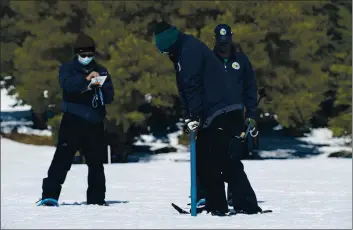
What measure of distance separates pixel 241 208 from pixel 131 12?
28.2 metres

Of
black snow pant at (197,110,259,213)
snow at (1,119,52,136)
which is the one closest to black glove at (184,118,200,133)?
black snow pant at (197,110,259,213)

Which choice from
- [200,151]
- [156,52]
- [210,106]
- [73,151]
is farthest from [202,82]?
[156,52]

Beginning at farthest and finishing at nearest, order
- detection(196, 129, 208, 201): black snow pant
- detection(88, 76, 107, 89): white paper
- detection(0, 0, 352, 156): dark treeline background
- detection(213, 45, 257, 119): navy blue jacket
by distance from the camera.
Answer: detection(0, 0, 352, 156): dark treeline background, detection(88, 76, 107, 89): white paper, detection(213, 45, 257, 119): navy blue jacket, detection(196, 129, 208, 201): black snow pant

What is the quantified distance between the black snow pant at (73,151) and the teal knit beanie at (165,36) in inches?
75.6

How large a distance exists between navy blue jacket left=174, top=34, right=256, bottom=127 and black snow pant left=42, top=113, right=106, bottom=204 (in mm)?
1955

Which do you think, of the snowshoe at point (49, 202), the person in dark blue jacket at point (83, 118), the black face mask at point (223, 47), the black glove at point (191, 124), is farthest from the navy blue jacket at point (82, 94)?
the black glove at point (191, 124)

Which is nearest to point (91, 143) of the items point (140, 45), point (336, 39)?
point (140, 45)

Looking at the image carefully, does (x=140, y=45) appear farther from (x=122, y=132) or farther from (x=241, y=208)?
(x=241, y=208)

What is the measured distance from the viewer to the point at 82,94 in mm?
11773

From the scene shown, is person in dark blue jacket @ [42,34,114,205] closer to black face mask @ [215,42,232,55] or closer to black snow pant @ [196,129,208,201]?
black face mask @ [215,42,232,55]

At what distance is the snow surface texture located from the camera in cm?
971

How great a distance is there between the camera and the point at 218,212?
1021 centimetres

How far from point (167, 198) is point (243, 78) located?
2.75 metres

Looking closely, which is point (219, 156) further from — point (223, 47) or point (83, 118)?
point (83, 118)
